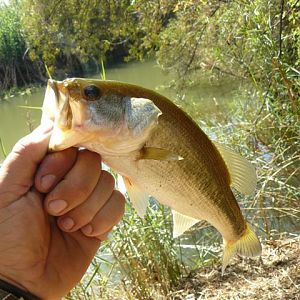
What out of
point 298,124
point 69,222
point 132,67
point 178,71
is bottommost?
point 132,67

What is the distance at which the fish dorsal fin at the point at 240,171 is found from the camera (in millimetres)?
2084

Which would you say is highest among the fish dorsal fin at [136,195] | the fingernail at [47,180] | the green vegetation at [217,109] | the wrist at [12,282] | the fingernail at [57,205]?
the fingernail at [47,180]

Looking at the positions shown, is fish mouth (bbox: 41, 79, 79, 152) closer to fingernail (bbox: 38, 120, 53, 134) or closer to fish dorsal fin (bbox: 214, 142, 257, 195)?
fingernail (bbox: 38, 120, 53, 134)

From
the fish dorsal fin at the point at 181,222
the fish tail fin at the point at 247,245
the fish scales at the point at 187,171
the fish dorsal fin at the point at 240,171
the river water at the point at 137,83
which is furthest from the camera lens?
the river water at the point at 137,83

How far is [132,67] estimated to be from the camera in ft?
92.7

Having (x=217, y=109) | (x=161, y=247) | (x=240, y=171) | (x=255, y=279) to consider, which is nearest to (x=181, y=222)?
(x=240, y=171)

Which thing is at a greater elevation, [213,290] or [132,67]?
[213,290]

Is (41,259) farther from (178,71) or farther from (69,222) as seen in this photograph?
(178,71)

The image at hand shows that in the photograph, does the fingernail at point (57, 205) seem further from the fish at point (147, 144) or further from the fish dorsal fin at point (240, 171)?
the fish dorsal fin at point (240, 171)

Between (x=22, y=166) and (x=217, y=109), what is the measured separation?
8828 millimetres

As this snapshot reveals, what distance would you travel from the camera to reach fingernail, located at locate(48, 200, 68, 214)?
1.64 meters

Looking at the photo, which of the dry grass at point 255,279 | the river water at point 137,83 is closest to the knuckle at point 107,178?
the river water at point 137,83

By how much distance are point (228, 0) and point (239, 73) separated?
192 cm

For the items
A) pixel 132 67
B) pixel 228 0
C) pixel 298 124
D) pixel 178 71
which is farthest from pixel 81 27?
pixel 132 67
